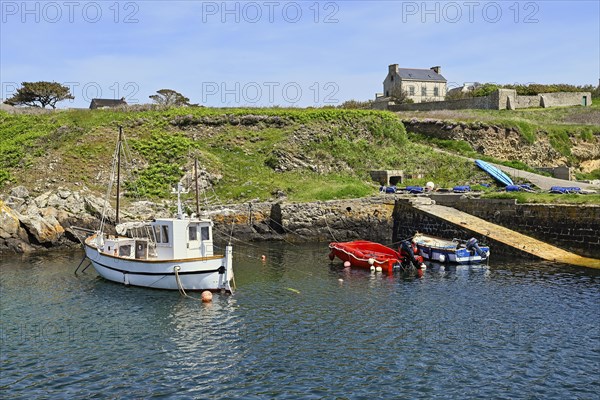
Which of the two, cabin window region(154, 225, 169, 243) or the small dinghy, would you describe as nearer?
cabin window region(154, 225, 169, 243)

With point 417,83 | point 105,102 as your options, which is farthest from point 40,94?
point 417,83

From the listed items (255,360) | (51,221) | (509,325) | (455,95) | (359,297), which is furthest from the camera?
(455,95)

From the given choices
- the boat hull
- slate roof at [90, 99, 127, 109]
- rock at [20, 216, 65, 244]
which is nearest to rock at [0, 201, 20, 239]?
rock at [20, 216, 65, 244]

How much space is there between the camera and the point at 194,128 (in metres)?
65.6

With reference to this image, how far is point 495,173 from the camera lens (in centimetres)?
5803

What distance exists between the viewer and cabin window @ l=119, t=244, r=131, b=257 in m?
35.7

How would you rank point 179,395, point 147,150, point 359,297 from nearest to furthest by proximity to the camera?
point 179,395, point 359,297, point 147,150

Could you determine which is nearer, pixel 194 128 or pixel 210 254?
pixel 210 254

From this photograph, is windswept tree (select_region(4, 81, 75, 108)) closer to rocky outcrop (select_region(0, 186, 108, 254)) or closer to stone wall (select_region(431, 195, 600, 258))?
rocky outcrop (select_region(0, 186, 108, 254))

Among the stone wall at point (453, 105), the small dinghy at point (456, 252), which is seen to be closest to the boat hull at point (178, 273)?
the small dinghy at point (456, 252)

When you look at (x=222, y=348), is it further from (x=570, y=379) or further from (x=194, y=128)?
(x=194, y=128)

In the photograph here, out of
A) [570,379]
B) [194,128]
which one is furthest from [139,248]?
[194,128]

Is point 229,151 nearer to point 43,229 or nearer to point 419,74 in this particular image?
point 43,229

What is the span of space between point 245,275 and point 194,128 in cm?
3313
